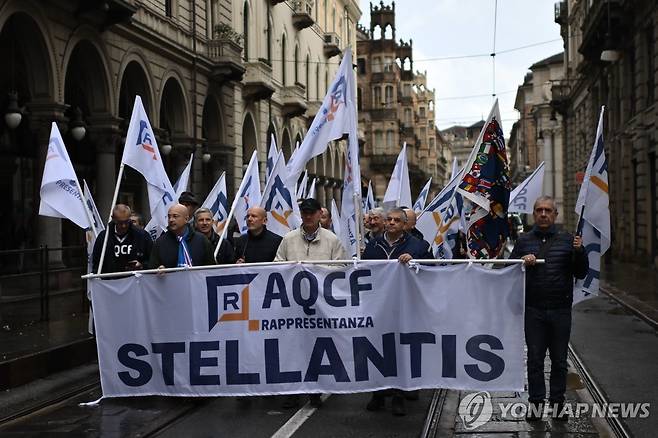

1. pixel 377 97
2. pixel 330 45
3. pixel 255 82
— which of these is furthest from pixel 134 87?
pixel 377 97

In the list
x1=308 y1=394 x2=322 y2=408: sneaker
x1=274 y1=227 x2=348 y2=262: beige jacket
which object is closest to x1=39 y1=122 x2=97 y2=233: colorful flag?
x1=274 y1=227 x2=348 y2=262: beige jacket

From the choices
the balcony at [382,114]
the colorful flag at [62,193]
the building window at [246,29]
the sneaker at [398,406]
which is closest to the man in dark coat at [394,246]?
the sneaker at [398,406]

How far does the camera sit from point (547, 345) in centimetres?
738

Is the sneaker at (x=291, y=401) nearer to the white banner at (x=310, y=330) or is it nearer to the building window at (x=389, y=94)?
the white banner at (x=310, y=330)

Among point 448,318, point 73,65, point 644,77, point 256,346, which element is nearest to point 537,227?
point 448,318

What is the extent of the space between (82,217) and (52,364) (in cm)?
183

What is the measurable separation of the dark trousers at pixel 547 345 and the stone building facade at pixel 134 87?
14.3 meters

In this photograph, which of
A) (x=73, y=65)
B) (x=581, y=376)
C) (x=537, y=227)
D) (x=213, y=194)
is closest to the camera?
(x=537, y=227)

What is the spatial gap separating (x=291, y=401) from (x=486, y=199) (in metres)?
2.75

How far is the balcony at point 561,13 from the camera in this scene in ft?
181

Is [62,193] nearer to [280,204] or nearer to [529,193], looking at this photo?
[280,204]

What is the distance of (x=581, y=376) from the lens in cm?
959

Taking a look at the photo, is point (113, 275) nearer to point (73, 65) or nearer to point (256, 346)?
point (256, 346)

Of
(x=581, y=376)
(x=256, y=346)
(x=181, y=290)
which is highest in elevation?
(x=181, y=290)
